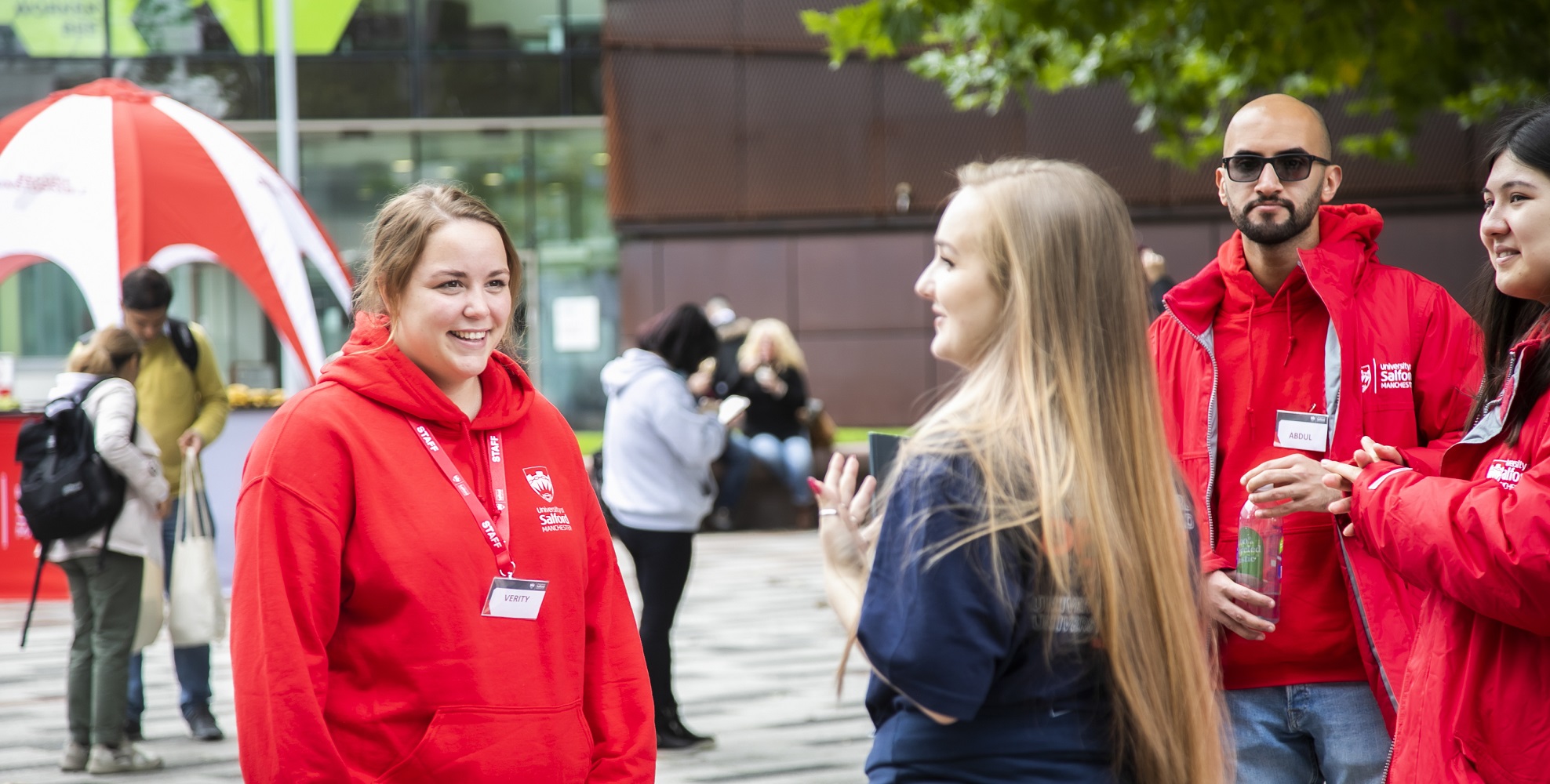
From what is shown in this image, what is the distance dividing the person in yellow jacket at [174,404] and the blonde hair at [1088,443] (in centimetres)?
551

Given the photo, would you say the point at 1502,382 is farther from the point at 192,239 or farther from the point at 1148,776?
the point at 192,239

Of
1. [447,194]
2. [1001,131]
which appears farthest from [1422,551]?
[1001,131]

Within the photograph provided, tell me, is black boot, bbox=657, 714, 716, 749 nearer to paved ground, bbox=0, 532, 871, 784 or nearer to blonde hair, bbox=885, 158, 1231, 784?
paved ground, bbox=0, 532, 871, 784

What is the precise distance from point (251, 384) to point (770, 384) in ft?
15.4

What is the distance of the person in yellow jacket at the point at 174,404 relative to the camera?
6.54 metres

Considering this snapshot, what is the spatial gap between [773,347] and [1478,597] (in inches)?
441

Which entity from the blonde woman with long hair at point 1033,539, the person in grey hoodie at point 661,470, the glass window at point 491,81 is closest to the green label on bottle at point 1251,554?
the blonde woman with long hair at point 1033,539

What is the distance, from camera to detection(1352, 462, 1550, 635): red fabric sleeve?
2.34 meters

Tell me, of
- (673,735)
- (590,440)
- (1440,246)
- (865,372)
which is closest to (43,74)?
(590,440)

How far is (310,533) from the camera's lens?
2.39m

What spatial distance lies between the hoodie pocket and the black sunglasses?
1.93 meters

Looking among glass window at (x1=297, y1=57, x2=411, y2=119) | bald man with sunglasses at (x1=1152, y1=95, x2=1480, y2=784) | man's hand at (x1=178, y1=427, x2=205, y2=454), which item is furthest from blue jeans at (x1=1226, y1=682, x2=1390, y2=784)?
glass window at (x1=297, y1=57, x2=411, y2=119)

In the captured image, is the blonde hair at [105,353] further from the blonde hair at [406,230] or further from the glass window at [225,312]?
the glass window at [225,312]

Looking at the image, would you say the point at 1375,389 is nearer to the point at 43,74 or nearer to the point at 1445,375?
the point at 1445,375
